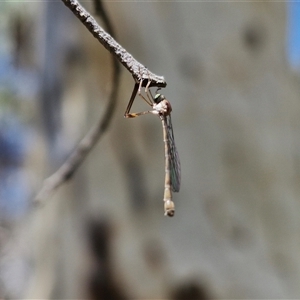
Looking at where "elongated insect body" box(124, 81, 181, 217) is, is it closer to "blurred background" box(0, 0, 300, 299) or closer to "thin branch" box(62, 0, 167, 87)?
"thin branch" box(62, 0, 167, 87)

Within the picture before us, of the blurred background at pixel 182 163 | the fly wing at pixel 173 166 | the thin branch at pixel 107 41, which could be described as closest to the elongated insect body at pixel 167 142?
the fly wing at pixel 173 166

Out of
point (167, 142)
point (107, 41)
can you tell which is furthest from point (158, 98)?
point (107, 41)

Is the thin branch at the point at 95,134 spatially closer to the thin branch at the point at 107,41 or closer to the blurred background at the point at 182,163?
the thin branch at the point at 107,41

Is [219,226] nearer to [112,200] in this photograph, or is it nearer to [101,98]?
[112,200]

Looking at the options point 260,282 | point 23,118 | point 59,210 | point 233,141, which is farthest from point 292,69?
point 23,118

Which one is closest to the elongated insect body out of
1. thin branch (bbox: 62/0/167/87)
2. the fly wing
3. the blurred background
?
the fly wing

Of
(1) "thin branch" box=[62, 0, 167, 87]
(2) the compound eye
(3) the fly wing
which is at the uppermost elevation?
(2) the compound eye
